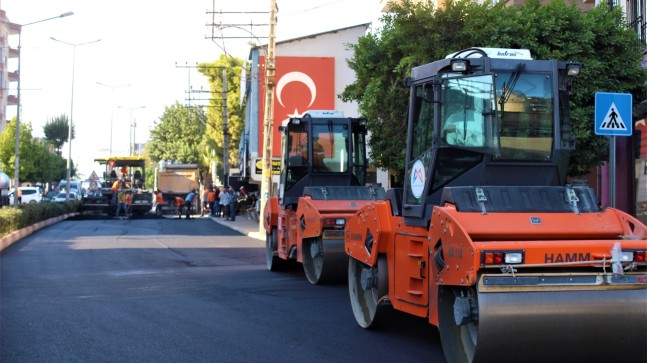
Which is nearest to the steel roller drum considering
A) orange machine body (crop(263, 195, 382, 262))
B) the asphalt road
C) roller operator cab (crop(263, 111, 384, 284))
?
the asphalt road

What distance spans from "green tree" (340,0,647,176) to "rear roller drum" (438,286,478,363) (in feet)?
24.1

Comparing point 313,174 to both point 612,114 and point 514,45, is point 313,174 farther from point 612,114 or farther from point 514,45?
point 612,114

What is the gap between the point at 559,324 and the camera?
545 centimetres

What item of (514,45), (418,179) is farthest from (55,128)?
(418,179)

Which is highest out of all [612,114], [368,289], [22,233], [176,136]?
[176,136]

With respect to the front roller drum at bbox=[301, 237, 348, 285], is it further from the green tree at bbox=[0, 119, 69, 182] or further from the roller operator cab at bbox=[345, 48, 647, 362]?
the green tree at bbox=[0, 119, 69, 182]

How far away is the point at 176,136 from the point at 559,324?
7598cm

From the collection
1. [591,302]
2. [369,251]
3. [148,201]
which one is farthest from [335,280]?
[148,201]

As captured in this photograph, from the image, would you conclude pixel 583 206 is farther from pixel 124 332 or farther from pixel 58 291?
pixel 58 291

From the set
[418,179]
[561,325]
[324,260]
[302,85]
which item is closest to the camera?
[561,325]

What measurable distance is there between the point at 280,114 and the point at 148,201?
409 inches

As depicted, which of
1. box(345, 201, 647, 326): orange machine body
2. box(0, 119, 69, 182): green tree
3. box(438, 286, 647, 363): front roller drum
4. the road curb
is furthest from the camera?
box(0, 119, 69, 182): green tree

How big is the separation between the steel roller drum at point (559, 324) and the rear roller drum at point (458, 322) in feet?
0.86

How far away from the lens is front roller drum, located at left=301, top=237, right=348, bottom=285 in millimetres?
11562
